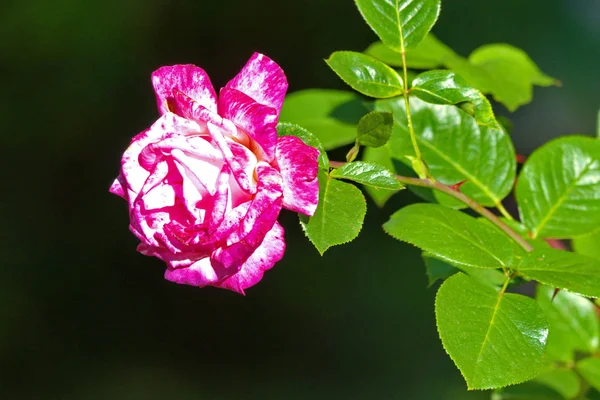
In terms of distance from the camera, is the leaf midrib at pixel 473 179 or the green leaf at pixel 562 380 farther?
the green leaf at pixel 562 380

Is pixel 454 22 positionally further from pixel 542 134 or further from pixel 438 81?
pixel 438 81

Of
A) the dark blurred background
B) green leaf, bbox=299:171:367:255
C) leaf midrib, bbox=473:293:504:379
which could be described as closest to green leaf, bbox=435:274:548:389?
leaf midrib, bbox=473:293:504:379

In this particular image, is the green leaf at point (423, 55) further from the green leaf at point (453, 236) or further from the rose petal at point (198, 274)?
the rose petal at point (198, 274)

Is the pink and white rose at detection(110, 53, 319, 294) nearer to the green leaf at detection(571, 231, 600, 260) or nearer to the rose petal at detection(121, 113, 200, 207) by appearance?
the rose petal at detection(121, 113, 200, 207)

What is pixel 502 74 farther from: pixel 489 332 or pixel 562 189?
pixel 489 332

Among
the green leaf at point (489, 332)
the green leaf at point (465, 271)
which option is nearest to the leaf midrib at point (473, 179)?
the green leaf at point (465, 271)

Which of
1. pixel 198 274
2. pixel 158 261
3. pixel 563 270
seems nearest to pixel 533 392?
pixel 563 270
